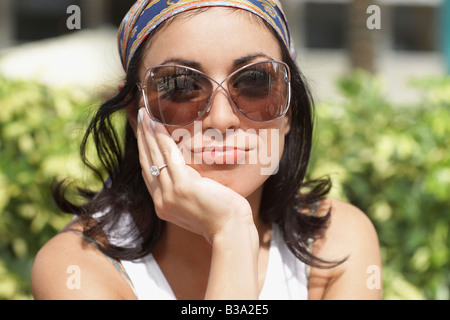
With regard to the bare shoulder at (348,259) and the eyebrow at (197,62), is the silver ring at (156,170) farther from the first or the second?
the bare shoulder at (348,259)

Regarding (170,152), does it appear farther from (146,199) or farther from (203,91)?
(146,199)

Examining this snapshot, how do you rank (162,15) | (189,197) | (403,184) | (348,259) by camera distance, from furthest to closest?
(403,184) → (348,259) → (162,15) → (189,197)

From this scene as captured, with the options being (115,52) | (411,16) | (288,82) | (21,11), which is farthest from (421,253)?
(411,16)

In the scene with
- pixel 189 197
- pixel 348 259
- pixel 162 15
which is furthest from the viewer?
pixel 348 259

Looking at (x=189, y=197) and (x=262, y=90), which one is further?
(x=262, y=90)

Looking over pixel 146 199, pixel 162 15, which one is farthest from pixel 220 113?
pixel 146 199

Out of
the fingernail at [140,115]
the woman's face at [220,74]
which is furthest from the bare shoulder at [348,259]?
the fingernail at [140,115]

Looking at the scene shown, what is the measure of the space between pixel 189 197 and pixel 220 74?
0.36 meters

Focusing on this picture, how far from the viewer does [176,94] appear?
168 centimetres

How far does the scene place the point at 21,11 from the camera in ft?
44.5

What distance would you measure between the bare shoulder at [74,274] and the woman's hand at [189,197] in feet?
1.05

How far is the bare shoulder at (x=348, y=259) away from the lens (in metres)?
1.96

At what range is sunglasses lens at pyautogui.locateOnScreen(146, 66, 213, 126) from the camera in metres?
1.64

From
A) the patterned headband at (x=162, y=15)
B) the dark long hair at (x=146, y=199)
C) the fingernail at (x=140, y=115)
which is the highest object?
the patterned headband at (x=162, y=15)
